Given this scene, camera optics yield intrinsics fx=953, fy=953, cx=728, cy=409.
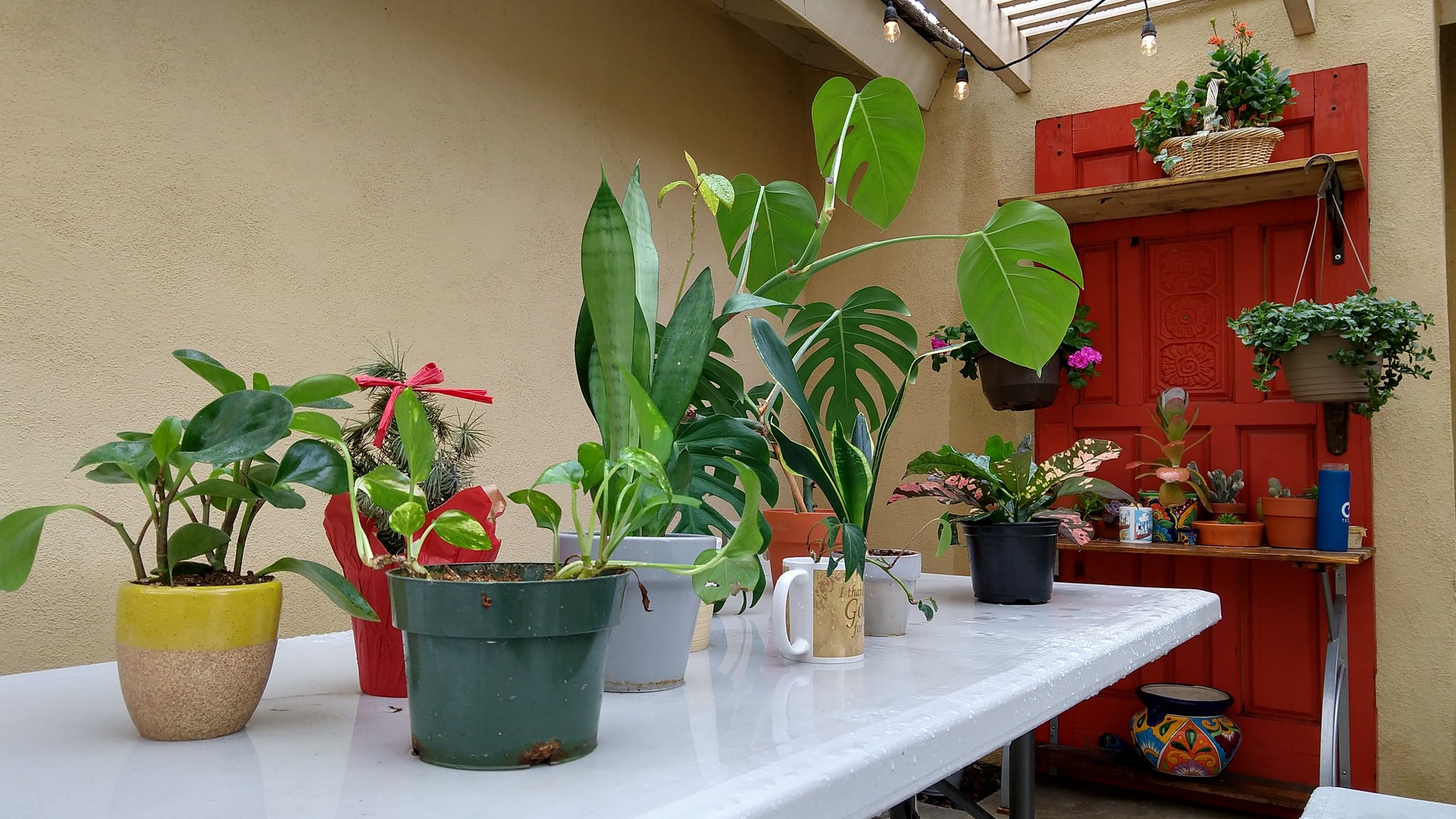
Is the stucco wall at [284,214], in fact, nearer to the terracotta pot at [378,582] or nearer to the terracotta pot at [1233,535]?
the terracotta pot at [378,582]

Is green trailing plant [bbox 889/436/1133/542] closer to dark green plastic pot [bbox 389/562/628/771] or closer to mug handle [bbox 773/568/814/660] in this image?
mug handle [bbox 773/568/814/660]

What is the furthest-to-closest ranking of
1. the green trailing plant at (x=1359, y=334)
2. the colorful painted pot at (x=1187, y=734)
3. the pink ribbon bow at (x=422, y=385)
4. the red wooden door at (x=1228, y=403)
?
the red wooden door at (x=1228, y=403)
the colorful painted pot at (x=1187, y=734)
the green trailing plant at (x=1359, y=334)
the pink ribbon bow at (x=422, y=385)

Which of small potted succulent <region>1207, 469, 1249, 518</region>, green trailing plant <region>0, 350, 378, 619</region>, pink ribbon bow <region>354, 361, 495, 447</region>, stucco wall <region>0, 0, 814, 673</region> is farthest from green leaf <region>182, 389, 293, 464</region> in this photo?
small potted succulent <region>1207, 469, 1249, 518</region>

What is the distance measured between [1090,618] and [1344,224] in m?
2.24

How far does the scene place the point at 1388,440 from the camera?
2844mm

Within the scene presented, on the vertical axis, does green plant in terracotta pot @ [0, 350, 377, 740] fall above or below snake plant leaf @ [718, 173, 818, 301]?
below

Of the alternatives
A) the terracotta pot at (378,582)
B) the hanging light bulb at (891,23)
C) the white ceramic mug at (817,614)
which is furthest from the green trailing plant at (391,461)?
the hanging light bulb at (891,23)

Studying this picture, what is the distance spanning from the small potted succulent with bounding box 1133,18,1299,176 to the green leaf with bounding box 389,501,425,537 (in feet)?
9.61

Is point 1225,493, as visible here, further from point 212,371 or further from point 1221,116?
point 212,371

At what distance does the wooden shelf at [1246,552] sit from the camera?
262 cm

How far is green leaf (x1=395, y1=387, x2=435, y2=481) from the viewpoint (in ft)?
2.01

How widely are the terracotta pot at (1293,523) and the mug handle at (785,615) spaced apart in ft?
7.83

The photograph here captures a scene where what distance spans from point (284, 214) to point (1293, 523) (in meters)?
2.81

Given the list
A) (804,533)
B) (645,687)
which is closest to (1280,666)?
(804,533)
